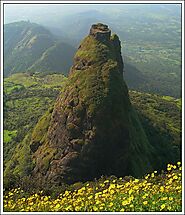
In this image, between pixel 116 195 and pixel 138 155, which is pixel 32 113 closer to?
pixel 138 155

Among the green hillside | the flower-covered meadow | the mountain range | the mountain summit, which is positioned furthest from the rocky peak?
the flower-covered meadow

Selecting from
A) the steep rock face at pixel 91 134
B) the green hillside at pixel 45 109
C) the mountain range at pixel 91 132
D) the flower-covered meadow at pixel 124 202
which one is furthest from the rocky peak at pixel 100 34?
the flower-covered meadow at pixel 124 202

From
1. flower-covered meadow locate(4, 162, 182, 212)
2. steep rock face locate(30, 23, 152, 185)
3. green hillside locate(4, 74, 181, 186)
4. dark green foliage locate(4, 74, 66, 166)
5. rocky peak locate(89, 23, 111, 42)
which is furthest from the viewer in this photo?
dark green foliage locate(4, 74, 66, 166)

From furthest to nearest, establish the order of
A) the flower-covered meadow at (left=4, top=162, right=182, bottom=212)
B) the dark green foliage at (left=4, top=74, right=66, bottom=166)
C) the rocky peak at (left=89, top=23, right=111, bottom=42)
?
the dark green foliage at (left=4, top=74, right=66, bottom=166), the rocky peak at (left=89, top=23, right=111, bottom=42), the flower-covered meadow at (left=4, top=162, right=182, bottom=212)

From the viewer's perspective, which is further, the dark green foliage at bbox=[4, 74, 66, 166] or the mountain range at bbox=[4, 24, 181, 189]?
the dark green foliage at bbox=[4, 74, 66, 166]

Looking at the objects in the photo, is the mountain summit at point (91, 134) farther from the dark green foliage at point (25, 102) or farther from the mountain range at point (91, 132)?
the dark green foliage at point (25, 102)

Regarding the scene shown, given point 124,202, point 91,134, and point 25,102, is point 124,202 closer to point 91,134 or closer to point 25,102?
point 91,134

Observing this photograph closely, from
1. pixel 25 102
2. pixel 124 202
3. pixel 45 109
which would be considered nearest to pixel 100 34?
pixel 124 202

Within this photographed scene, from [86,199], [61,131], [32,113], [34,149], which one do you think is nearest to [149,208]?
[86,199]

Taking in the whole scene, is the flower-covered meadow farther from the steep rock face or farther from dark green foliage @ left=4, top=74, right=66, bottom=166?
dark green foliage @ left=4, top=74, right=66, bottom=166
